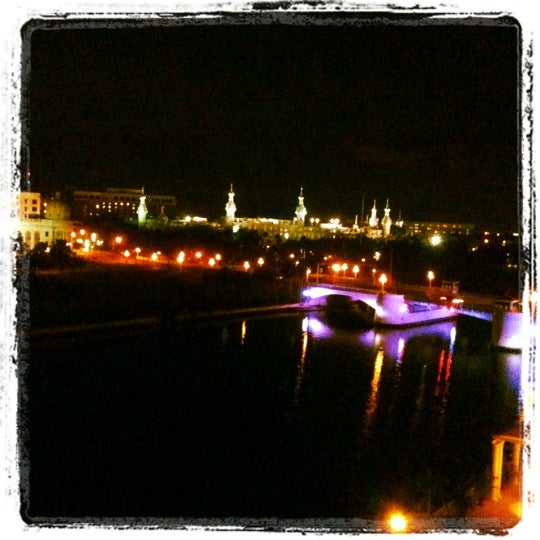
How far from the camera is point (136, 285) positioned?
10523 mm

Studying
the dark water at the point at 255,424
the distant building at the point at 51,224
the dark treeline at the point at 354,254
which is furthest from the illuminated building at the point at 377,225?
the dark water at the point at 255,424

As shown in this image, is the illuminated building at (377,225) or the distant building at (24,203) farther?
the illuminated building at (377,225)

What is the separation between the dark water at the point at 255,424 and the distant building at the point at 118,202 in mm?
18141

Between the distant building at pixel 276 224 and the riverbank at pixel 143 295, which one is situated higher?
the distant building at pixel 276 224

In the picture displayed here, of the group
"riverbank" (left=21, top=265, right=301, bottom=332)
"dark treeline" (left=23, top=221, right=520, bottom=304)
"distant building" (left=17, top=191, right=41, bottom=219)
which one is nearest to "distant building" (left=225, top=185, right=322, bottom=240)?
"dark treeline" (left=23, top=221, right=520, bottom=304)

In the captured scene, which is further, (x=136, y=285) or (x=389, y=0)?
(x=136, y=285)

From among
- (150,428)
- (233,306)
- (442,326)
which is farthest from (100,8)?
(442,326)

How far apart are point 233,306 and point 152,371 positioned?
3.82m

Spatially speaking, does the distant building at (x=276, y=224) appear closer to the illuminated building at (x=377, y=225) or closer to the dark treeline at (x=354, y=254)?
the illuminated building at (x=377, y=225)

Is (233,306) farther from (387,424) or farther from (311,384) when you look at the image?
(387,424)

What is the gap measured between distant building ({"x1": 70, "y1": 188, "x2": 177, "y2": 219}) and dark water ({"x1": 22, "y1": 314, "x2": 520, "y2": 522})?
18141mm

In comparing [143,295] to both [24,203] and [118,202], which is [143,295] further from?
[118,202]

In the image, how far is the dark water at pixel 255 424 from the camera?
3871 millimetres

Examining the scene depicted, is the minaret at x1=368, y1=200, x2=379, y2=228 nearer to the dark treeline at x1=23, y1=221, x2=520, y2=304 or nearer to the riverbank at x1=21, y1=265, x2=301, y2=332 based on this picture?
the dark treeline at x1=23, y1=221, x2=520, y2=304
